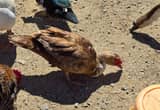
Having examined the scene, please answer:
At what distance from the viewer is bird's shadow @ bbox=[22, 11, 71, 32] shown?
7.85 meters

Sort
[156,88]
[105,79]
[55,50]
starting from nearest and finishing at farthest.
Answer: [156,88] → [55,50] → [105,79]

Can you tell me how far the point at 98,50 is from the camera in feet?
24.4

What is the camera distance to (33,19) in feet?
26.0

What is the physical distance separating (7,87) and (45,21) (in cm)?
212

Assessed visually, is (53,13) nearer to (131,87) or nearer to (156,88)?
(131,87)

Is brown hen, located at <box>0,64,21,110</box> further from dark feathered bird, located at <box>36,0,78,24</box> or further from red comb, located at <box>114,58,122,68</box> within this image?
dark feathered bird, located at <box>36,0,78,24</box>

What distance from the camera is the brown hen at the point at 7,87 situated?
6039 mm

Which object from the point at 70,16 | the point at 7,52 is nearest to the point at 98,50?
the point at 70,16

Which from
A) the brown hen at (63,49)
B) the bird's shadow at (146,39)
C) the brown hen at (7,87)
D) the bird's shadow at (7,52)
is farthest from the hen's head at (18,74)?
the bird's shadow at (146,39)

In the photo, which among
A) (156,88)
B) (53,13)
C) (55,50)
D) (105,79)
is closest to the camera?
(156,88)

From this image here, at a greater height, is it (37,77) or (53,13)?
(53,13)

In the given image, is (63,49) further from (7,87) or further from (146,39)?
(146,39)

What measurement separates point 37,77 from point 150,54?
1.67m

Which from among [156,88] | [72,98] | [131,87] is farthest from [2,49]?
[156,88]
